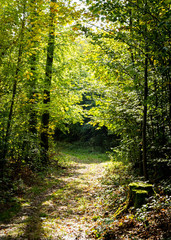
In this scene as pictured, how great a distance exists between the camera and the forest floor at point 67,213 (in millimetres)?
4129

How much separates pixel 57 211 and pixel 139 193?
273 cm

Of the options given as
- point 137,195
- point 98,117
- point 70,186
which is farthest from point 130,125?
point 70,186

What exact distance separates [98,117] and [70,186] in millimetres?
3240

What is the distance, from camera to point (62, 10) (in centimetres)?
673

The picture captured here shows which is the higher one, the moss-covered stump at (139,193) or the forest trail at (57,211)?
the moss-covered stump at (139,193)

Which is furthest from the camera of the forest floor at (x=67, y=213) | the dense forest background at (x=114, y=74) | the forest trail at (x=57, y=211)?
the dense forest background at (x=114, y=74)

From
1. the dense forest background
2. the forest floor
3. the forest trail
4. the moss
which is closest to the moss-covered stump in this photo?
the moss

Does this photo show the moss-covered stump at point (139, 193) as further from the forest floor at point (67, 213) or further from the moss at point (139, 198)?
the forest floor at point (67, 213)

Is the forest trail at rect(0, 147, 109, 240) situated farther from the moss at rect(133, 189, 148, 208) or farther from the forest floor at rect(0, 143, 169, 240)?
the moss at rect(133, 189, 148, 208)

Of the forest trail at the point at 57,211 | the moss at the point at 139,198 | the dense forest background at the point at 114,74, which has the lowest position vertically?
the forest trail at the point at 57,211

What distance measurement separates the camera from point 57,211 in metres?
5.96

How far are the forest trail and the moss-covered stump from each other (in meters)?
1.03

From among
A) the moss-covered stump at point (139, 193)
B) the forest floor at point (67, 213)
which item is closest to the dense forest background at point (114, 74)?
the moss-covered stump at point (139, 193)

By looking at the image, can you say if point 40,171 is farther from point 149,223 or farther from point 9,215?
point 149,223
